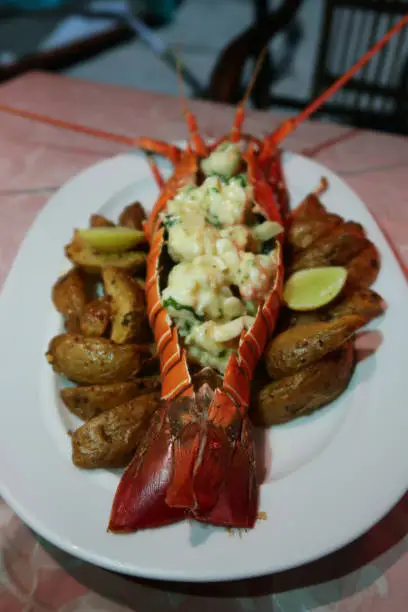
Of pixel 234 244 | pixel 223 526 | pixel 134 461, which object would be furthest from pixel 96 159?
pixel 223 526

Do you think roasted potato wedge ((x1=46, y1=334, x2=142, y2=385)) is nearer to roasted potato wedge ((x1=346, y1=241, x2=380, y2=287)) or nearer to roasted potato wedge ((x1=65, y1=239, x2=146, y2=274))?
roasted potato wedge ((x1=65, y1=239, x2=146, y2=274))

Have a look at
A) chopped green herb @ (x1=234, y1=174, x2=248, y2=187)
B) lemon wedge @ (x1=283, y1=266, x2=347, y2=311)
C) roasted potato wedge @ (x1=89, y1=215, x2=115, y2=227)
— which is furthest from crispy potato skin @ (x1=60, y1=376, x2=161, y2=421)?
chopped green herb @ (x1=234, y1=174, x2=248, y2=187)

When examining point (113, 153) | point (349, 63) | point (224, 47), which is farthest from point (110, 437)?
point (224, 47)

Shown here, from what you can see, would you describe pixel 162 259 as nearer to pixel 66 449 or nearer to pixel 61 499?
pixel 66 449

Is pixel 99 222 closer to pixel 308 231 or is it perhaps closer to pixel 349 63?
pixel 308 231

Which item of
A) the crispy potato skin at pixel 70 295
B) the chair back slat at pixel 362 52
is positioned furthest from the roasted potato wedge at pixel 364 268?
the chair back slat at pixel 362 52
